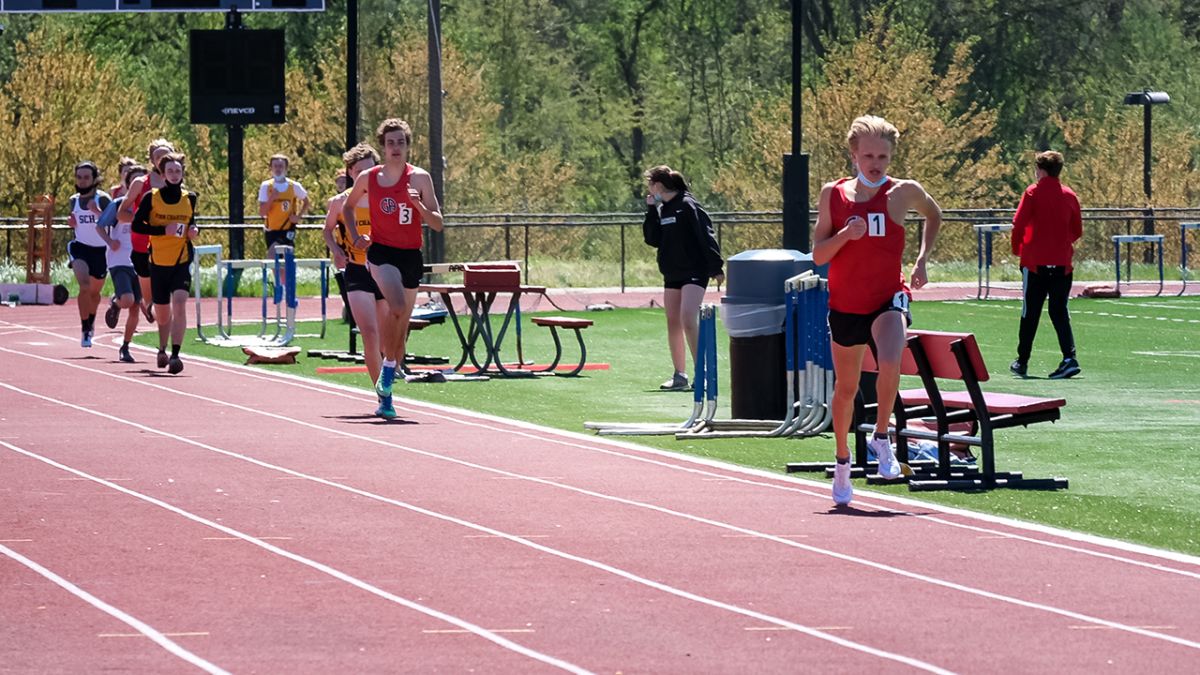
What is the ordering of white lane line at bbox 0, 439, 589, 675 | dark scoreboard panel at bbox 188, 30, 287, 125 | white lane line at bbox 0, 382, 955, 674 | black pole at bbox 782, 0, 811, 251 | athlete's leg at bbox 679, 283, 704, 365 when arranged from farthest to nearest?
dark scoreboard panel at bbox 188, 30, 287, 125 → black pole at bbox 782, 0, 811, 251 → athlete's leg at bbox 679, 283, 704, 365 → white lane line at bbox 0, 382, 955, 674 → white lane line at bbox 0, 439, 589, 675

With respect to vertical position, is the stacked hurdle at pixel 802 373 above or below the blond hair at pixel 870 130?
below

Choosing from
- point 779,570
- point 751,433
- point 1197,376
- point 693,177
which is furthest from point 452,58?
point 779,570

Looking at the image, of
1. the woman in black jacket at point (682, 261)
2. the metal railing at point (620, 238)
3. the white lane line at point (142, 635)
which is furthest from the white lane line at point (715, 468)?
the metal railing at point (620, 238)

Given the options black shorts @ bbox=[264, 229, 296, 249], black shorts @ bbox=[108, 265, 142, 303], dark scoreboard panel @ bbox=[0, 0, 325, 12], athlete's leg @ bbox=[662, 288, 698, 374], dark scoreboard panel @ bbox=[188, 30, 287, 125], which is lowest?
athlete's leg @ bbox=[662, 288, 698, 374]

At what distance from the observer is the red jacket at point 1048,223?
20.5 m

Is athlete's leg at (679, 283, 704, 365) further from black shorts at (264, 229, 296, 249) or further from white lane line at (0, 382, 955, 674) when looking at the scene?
black shorts at (264, 229, 296, 249)

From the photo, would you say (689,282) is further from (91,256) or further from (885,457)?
(91,256)

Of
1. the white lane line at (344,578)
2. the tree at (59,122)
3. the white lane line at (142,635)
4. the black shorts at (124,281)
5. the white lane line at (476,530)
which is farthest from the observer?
the tree at (59,122)

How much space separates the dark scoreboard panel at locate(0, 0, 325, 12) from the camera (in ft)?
111

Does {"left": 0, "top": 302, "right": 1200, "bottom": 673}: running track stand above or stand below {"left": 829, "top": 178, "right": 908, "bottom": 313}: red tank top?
below

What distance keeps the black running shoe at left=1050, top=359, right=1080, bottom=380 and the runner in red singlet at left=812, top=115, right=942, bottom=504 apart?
8.42 m

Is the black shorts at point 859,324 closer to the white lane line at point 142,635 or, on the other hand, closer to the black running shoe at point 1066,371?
the white lane line at point 142,635

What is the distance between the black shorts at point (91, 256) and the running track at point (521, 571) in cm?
968

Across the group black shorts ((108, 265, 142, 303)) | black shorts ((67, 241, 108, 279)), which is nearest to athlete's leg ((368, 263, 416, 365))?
black shorts ((108, 265, 142, 303))
